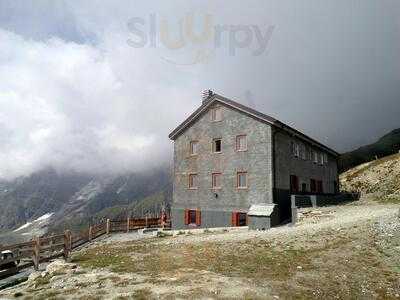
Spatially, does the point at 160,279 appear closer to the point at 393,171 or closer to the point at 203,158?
the point at 203,158

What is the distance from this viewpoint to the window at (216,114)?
141ft

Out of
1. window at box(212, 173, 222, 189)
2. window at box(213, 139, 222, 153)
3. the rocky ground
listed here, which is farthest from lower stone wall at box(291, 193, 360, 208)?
window at box(213, 139, 222, 153)

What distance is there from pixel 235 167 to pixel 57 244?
20343 mm

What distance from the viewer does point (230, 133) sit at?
41.6m

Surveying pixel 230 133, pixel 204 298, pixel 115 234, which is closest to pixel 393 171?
pixel 230 133

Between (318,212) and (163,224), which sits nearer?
(318,212)

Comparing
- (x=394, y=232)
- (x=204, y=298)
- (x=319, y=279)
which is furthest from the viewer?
(x=394, y=232)

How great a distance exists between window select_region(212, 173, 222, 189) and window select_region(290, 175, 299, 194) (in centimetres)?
725

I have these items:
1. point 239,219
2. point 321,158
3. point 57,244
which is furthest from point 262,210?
point 321,158

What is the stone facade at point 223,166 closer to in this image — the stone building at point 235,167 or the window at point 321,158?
the stone building at point 235,167

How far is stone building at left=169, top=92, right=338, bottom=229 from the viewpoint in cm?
3841

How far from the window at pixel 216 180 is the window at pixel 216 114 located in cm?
571

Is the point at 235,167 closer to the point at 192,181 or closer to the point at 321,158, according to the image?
the point at 192,181

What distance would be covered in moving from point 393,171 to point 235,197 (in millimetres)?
50743
